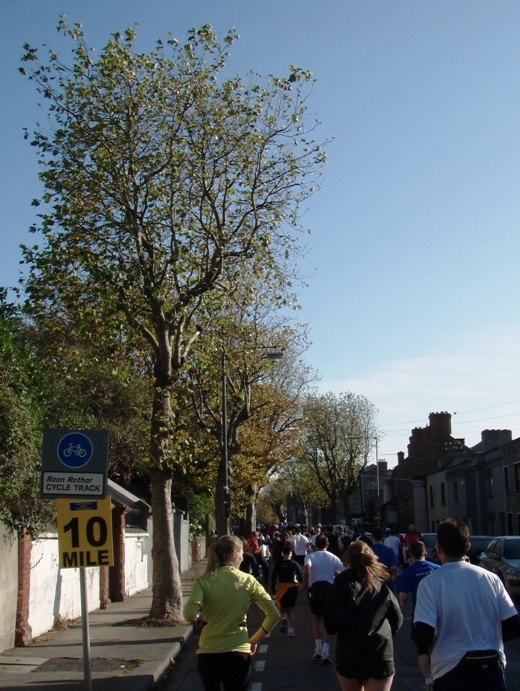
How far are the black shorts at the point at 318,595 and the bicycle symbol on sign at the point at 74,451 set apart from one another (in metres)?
4.84

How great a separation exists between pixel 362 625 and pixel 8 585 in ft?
29.2

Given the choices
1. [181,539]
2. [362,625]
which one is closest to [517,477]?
[181,539]

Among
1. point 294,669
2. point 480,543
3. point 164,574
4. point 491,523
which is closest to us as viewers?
point 294,669

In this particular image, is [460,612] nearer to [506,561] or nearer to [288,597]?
[288,597]

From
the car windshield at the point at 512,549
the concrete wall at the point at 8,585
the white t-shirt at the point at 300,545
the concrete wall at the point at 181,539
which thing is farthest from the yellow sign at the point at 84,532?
the concrete wall at the point at 181,539

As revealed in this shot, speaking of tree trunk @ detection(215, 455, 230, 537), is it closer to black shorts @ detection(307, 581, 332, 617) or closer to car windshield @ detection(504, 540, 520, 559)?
car windshield @ detection(504, 540, 520, 559)

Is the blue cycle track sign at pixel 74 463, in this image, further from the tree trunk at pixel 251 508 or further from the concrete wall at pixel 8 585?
the tree trunk at pixel 251 508

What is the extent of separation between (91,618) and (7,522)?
685 cm

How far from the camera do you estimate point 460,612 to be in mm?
5020

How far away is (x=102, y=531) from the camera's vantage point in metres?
10.2

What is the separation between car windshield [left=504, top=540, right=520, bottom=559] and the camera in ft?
74.1

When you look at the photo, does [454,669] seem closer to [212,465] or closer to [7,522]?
[7,522]

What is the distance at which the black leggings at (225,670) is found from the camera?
657 centimetres

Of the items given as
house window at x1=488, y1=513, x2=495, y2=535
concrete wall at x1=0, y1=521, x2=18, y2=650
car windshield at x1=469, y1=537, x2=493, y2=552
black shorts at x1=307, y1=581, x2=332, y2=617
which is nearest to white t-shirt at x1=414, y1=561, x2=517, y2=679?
black shorts at x1=307, y1=581, x2=332, y2=617
